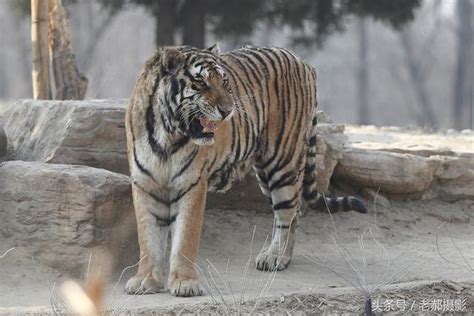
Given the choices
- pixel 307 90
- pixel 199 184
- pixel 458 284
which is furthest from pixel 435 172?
pixel 199 184

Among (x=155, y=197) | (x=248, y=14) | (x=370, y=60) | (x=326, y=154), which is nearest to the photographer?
(x=155, y=197)

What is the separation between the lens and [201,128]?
5234 mm

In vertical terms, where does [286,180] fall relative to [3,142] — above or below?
below

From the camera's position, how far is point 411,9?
12812 millimetres

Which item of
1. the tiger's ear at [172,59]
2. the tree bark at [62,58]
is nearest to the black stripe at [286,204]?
the tiger's ear at [172,59]

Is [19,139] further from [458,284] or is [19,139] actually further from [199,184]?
[458,284]

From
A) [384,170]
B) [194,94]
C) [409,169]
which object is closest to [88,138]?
[194,94]

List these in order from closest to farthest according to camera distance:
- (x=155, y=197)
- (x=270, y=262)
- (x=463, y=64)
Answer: (x=155, y=197), (x=270, y=262), (x=463, y=64)

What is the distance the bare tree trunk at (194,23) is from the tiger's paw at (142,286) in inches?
317

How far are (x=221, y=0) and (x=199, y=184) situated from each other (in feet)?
25.1

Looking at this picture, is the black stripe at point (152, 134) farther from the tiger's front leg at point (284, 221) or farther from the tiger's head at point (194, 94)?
the tiger's front leg at point (284, 221)

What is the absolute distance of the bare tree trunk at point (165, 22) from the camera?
12945mm

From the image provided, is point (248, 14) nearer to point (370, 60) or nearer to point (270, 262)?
point (270, 262)

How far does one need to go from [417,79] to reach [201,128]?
25602 mm
